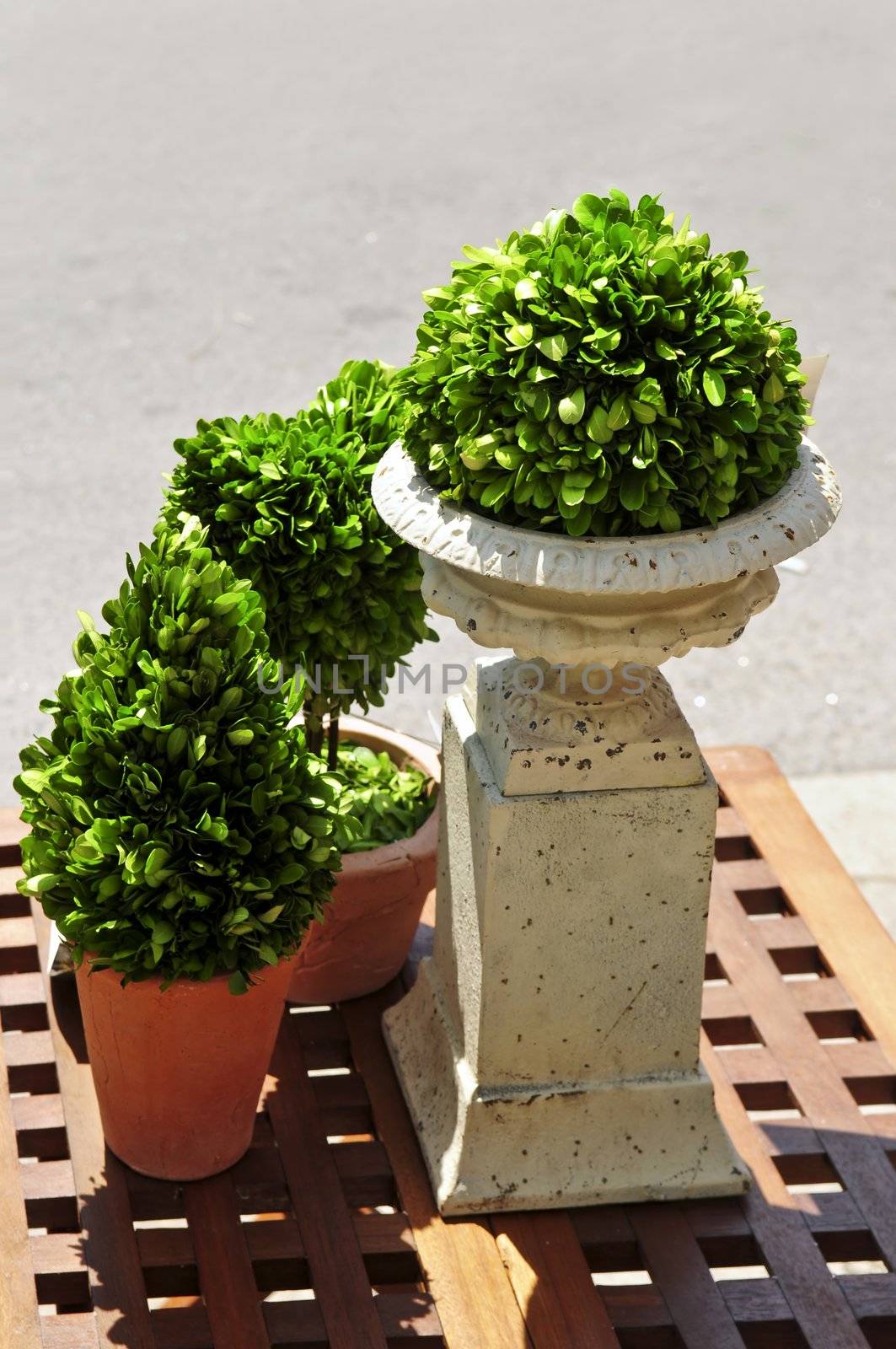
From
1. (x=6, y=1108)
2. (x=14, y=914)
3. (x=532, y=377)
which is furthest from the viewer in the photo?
(x=14, y=914)

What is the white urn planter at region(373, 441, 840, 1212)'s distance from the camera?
1949 mm

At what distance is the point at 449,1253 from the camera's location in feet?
7.34

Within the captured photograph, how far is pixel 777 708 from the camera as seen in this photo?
4.09 m

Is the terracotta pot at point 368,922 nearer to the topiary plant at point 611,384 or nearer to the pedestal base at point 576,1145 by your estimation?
the pedestal base at point 576,1145

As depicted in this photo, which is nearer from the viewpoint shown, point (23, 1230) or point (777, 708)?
point (23, 1230)

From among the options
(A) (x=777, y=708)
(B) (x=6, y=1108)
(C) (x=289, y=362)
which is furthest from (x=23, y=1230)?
(C) (x=289, y=362)

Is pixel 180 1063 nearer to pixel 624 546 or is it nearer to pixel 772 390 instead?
pixel 624 546

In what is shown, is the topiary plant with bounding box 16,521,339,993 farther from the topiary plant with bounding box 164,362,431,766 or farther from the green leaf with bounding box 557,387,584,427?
the green leaf with bounding box 557,387,584,427

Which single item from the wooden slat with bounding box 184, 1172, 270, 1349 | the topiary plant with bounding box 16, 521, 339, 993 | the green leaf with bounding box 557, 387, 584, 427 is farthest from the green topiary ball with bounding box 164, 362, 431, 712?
the wooden slat with bounding box 184, 1172, 270, 1349

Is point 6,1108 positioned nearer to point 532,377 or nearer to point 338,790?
point 338,790

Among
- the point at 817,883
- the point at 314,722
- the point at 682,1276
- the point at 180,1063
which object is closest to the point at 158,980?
the point at 180,1063

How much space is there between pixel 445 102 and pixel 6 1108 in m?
5.47

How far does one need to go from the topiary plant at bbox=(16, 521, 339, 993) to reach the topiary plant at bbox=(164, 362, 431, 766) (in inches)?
9.5

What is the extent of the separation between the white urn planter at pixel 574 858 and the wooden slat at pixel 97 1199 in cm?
44
